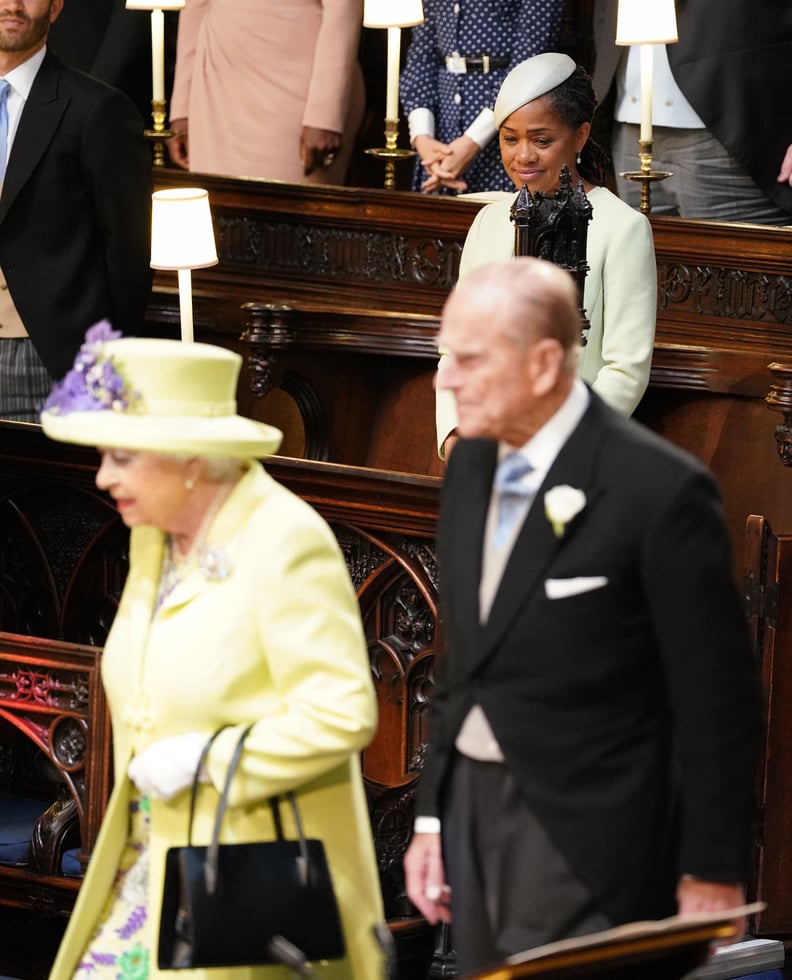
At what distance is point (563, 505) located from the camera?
2.58 metres

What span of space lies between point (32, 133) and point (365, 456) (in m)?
1.76

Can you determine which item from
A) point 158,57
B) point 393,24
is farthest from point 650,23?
point 158,57

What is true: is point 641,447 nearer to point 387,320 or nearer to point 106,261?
point 106,261

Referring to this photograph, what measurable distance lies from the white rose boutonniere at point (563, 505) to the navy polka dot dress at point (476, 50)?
149 inches

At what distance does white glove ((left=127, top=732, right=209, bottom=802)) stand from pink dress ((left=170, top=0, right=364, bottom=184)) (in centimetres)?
415

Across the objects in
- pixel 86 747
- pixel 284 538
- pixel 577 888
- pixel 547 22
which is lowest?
pixel 86 747

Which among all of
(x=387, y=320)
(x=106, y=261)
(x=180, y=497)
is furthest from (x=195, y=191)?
(x=180, y=497)

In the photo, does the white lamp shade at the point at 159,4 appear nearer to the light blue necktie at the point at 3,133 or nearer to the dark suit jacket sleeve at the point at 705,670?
the light blue necktie at the point at 3,133

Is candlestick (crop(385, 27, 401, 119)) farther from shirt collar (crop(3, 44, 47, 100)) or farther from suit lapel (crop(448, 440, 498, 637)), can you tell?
suit lapel (crop(448, 440, 498, 637))

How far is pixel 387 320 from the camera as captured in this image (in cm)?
572

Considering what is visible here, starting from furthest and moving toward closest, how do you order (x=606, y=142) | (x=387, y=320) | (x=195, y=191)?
(x=606, y=142) → (x=387, y=320) → (x=195, y=191)

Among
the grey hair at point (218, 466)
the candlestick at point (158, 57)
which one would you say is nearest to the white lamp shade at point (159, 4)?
the candlestick at point (158, 57)

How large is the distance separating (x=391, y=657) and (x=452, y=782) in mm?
1500

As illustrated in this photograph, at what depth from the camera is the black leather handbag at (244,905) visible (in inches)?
108
